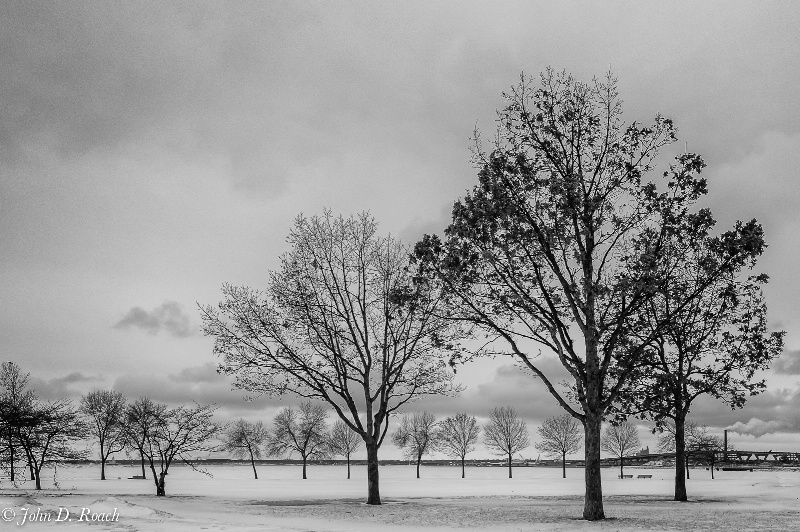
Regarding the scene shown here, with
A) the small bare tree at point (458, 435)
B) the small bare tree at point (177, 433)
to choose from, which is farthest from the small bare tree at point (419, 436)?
the small bare tree at point (177, 433)

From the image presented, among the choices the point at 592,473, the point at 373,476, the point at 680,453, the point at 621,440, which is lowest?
the point at 621,440

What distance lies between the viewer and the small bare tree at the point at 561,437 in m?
93.0

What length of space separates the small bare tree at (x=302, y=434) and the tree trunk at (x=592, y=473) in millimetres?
72515

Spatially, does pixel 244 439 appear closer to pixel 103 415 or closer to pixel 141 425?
pixel 103 415

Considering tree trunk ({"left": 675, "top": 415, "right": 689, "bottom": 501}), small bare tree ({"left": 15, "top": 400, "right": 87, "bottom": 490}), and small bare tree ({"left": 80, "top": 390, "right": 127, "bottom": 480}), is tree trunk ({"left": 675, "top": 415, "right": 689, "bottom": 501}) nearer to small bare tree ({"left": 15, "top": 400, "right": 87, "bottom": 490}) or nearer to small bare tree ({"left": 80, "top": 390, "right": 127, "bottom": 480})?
small bare tree ({"left": 15, "top": 400, "right": 87, "bottom": 490})

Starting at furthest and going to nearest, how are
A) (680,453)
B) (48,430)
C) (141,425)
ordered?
(141,425), (680,453), (48,430)

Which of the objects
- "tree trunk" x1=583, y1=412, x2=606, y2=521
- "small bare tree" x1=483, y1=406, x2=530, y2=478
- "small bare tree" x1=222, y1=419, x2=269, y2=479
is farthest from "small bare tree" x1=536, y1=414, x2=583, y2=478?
"tree trunk" x1=583, y1=412, x2=606, y2=521

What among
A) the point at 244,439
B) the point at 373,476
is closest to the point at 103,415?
the point at 244,439

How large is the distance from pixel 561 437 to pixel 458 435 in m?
15.9

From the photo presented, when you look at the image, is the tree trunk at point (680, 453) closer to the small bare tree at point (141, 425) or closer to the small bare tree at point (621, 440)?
the small bare tree at point (141, 425)

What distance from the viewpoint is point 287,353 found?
28.6 m

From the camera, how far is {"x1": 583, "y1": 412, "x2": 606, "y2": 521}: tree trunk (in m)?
19.7

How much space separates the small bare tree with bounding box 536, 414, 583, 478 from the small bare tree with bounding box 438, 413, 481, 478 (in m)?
10.6

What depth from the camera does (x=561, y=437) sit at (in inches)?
3708
